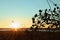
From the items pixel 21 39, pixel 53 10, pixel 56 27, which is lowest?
pixel 21 39

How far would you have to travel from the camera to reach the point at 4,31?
30.5 metres

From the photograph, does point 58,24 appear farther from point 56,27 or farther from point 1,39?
point 1,39

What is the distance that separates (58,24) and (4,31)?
17197 millimetres

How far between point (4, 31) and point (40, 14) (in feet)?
56.4

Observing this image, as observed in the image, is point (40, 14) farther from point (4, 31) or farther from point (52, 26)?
point (4, 31)

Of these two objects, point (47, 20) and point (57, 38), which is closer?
point (47, 20)

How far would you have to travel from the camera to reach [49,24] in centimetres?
1417

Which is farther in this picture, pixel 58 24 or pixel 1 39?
pixel 1 39

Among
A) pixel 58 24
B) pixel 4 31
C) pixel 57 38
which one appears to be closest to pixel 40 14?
pixel 58 24

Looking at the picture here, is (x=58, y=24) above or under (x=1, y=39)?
above

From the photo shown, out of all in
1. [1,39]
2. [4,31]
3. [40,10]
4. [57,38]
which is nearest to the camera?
[40,10]

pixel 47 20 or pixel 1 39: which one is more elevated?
pixel 47 20

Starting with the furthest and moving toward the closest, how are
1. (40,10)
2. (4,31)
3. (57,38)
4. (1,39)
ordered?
1. (4,31)
2. (1,39)
3. (57,38)
4. (40,10)

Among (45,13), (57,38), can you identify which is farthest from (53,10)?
(57,38)
